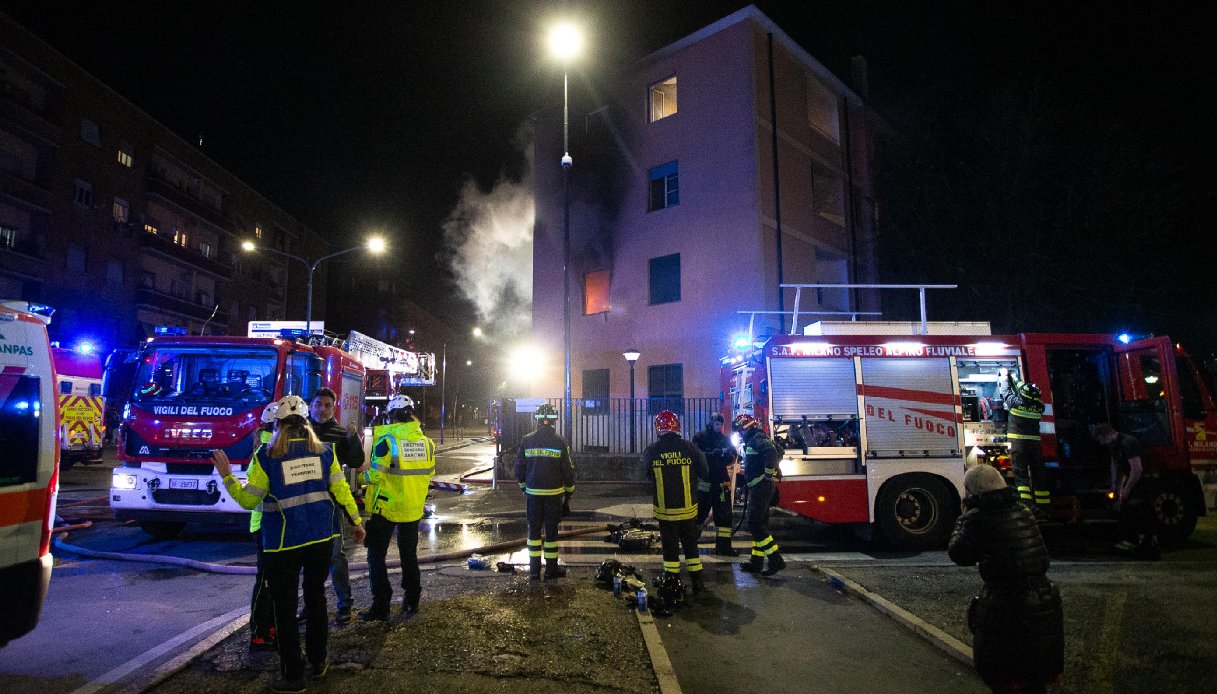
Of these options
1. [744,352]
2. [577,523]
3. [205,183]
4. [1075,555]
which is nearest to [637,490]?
[577,523]

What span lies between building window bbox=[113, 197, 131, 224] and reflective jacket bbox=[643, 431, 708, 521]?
36551mm

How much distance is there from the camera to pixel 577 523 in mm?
Answer: 9539

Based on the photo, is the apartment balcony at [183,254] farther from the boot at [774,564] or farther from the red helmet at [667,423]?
the boot at [774,564]

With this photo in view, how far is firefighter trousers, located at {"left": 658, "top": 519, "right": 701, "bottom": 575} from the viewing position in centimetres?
570

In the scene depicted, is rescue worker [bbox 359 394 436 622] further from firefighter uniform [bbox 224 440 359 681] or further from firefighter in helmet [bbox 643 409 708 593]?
firefighter in helmet [bbox 643 409 708 593]

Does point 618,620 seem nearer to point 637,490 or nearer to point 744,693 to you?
point 744,693

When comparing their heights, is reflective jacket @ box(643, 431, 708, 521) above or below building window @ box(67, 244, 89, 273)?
below

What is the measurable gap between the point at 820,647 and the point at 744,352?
514 centimetres

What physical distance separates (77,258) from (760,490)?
3501 cm

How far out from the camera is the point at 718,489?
7.77 m

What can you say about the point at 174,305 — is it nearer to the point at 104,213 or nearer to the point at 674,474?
the point at 104,213

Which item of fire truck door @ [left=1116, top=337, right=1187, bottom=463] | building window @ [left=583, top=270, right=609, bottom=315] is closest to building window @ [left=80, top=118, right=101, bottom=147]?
building window @ [left=583, top=270, right=609, bottom=315]

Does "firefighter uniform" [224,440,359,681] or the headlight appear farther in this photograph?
the headlight

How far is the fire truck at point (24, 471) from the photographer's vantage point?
349 cm
